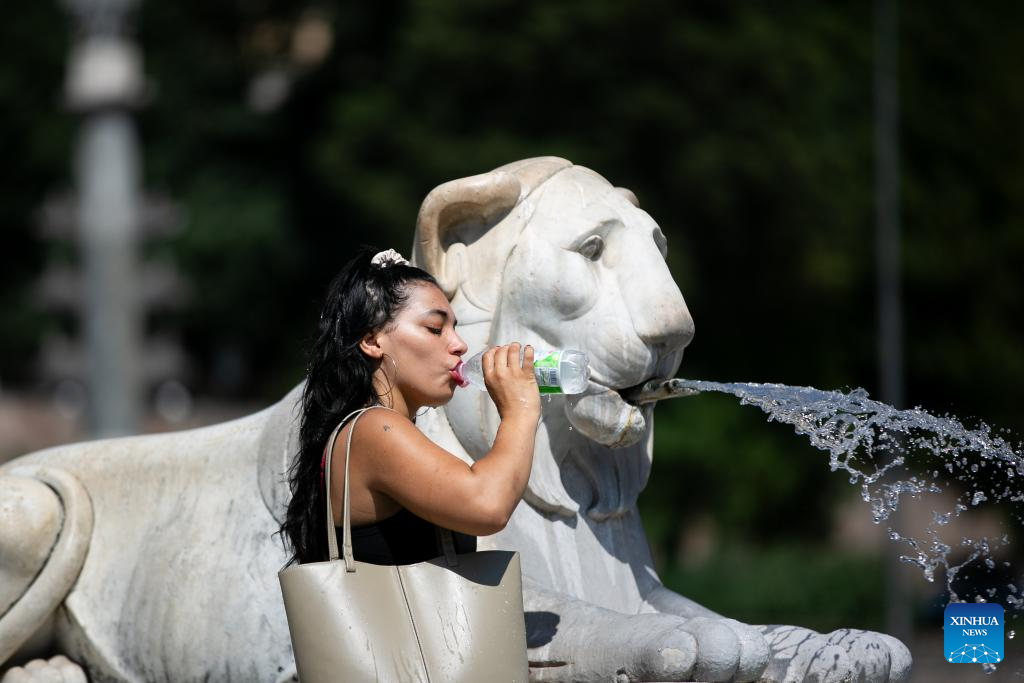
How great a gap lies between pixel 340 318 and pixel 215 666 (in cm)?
138

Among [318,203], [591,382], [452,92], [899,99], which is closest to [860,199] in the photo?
[899,99]

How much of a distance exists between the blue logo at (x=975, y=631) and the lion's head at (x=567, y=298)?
93 cm

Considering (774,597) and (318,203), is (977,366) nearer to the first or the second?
(774,597)

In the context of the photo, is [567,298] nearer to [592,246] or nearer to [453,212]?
Result: [592,246]

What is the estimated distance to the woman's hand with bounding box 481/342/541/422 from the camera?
11.6 ft

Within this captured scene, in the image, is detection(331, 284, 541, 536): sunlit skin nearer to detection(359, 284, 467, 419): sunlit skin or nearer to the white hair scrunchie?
detection(359, 284, 467, 419): sunlit skin

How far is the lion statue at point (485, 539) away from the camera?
4.35m

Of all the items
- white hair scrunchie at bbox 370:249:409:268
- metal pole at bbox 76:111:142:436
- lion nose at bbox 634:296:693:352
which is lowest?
metal pole at bbox 76:111:142:436

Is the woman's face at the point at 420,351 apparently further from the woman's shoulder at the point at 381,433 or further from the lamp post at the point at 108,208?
the lamp post at the point at 108,208

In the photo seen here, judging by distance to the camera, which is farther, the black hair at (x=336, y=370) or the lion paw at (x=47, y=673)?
the lion paw at (x=47, y=673)

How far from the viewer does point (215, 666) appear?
4.63 m

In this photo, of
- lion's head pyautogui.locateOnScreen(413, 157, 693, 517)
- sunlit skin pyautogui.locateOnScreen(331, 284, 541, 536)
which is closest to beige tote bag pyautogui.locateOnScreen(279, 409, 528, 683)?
sunlit skin pyautogui.locateOnScreen(331, 284, 541, 536)

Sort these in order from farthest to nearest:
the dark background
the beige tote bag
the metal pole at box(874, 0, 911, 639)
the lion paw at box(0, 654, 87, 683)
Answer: the dark background, the metal pole at box(874, 0, 911, 639), the lion paw at box(0, 654, 87, 683), the beige tote bag

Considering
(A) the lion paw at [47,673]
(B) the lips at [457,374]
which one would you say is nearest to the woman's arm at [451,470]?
(B) the lips at [457,374]
